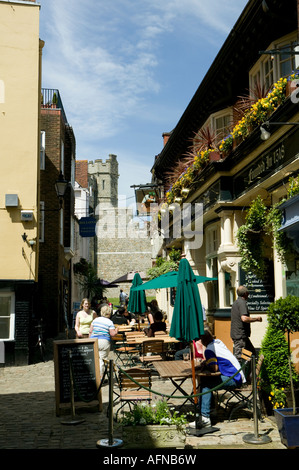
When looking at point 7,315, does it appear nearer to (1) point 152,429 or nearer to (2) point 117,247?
(1) point 152,429

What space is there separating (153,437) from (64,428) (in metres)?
1.82

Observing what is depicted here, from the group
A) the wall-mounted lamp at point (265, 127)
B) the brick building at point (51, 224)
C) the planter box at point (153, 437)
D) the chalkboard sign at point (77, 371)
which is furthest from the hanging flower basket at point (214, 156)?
the brick building at point (51, 224)

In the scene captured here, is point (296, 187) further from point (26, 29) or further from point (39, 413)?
point (26, 29)

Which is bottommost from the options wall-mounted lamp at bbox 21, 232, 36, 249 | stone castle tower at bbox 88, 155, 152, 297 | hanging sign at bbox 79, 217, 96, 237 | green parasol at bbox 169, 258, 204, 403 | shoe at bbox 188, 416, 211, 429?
shoe at bbox 188, 416, 211, 429

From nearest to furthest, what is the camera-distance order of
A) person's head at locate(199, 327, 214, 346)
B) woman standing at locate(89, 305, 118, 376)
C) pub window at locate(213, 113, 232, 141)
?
1. person's head at locate(199, 327, 214, 346)
2. woman standing at locate(89, 305, 118, 376)
3. pub window at locate(213, 113, 232, 141)

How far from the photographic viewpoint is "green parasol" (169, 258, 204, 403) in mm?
8055

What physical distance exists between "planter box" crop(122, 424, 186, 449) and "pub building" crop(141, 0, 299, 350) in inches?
158

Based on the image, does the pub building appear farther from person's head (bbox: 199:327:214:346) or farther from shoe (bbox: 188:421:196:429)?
shoe (bbox: 188:421:196:429)

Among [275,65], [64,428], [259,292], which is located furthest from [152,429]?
[275,65]

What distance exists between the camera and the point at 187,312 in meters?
8.17

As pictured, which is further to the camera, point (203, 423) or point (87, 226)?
point (87, 226)

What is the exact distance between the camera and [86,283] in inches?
1548

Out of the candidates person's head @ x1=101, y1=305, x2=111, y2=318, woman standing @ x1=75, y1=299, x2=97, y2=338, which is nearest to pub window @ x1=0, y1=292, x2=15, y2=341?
woman standing @ x1=75, y1=299, x2=97, y2=338
